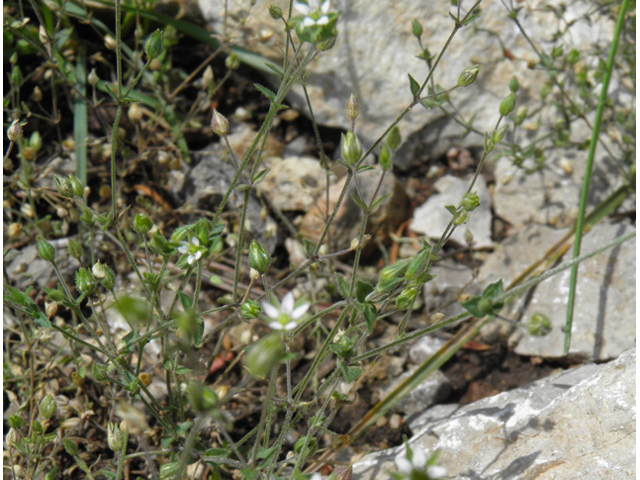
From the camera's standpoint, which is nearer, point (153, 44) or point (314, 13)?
point (314, 13)

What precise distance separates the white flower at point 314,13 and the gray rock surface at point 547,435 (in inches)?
58.3

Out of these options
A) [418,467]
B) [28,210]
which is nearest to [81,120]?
[28,210]

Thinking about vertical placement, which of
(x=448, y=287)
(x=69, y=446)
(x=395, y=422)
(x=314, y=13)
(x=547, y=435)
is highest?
(x=314, y=13)

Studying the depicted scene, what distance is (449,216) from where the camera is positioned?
343cm

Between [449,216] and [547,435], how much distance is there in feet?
5.17

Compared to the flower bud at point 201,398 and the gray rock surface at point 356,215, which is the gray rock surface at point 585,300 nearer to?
the gray rock surface at point 356,215

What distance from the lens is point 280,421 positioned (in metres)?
2.71

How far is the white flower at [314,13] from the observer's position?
1.62 meters

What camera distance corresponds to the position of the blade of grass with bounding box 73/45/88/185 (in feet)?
10.1

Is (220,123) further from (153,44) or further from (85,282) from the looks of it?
(85,282)

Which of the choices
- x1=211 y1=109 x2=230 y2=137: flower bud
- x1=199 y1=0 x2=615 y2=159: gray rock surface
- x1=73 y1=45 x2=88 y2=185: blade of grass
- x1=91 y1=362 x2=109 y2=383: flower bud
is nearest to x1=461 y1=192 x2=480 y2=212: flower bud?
x1=211 y1=109 x2=230 y2=137: flower bud

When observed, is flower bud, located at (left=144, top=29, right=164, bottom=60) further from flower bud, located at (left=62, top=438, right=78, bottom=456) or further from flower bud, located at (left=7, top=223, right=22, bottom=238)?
flower bud, located at (left=62, top=438, right=78, bottom=456)

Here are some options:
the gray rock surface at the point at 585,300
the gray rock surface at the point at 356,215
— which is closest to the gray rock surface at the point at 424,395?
the gray rock surface at the point at 585,300

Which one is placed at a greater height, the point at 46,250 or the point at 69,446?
the point at 46,250
